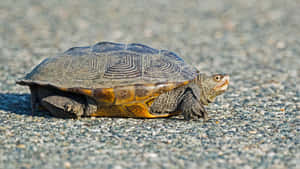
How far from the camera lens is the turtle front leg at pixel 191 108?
5.08 metres

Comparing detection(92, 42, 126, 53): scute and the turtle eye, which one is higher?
detection(92, 42, 126, 53): scute

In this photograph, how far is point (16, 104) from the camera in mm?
6020

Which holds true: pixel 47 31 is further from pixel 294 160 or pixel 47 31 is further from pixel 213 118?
pixel 294 160

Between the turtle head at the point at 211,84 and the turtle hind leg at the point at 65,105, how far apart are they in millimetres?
1652

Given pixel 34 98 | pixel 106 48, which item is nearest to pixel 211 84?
pixel 106 48

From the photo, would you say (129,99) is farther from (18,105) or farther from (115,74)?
(18,105)

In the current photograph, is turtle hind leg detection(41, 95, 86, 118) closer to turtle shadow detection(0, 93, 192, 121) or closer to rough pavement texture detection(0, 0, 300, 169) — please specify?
rough pavement texture detection(0, 0, 300, 169)

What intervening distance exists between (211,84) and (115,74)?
1.40 m

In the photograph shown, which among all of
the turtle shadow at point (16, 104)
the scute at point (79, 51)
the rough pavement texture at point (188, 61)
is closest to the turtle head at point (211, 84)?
the rough pavement texture at point (188, 61)

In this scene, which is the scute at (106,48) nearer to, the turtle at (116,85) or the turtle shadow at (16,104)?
the turtle at (116,85)

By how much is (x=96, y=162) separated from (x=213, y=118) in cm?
213

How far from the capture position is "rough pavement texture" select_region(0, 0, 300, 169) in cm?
409

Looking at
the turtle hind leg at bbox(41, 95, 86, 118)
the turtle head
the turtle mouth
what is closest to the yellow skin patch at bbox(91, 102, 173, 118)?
the turtle hind leg at bbox(41, 95, 86, 118)

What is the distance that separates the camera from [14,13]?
14.7 metres
